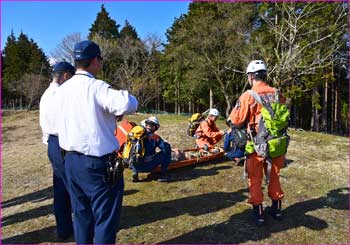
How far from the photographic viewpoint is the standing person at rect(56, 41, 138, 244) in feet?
9.13

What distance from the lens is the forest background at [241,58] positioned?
20547 millimetres

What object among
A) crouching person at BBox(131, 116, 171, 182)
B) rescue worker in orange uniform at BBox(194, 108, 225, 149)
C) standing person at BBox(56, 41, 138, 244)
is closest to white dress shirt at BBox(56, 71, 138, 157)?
standing person at BBox(56, 41, 138, 244)

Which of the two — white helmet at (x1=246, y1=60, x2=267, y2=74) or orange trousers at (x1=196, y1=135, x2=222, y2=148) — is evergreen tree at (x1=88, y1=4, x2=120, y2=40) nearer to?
orange trousers at (x1=196, y1=135, x2=222, y2=148)

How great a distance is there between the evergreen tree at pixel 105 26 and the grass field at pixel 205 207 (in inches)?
1535

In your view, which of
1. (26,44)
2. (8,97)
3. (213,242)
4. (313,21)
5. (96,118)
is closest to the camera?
(96,118)

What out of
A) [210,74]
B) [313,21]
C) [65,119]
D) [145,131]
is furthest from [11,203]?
[210,74]

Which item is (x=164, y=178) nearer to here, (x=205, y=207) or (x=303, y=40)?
(x=205, y=207)

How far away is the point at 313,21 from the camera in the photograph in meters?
20.6

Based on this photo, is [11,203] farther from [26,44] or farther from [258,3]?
[26,44]

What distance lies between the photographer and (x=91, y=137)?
2.80m

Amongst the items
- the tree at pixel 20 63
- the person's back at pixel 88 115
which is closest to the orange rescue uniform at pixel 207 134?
the person's back at pixel 88 115

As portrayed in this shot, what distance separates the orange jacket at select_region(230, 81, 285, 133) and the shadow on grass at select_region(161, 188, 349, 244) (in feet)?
4.16

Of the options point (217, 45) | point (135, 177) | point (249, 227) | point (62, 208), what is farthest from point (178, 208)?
point (217, 45)

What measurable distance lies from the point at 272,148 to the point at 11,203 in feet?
13.7
